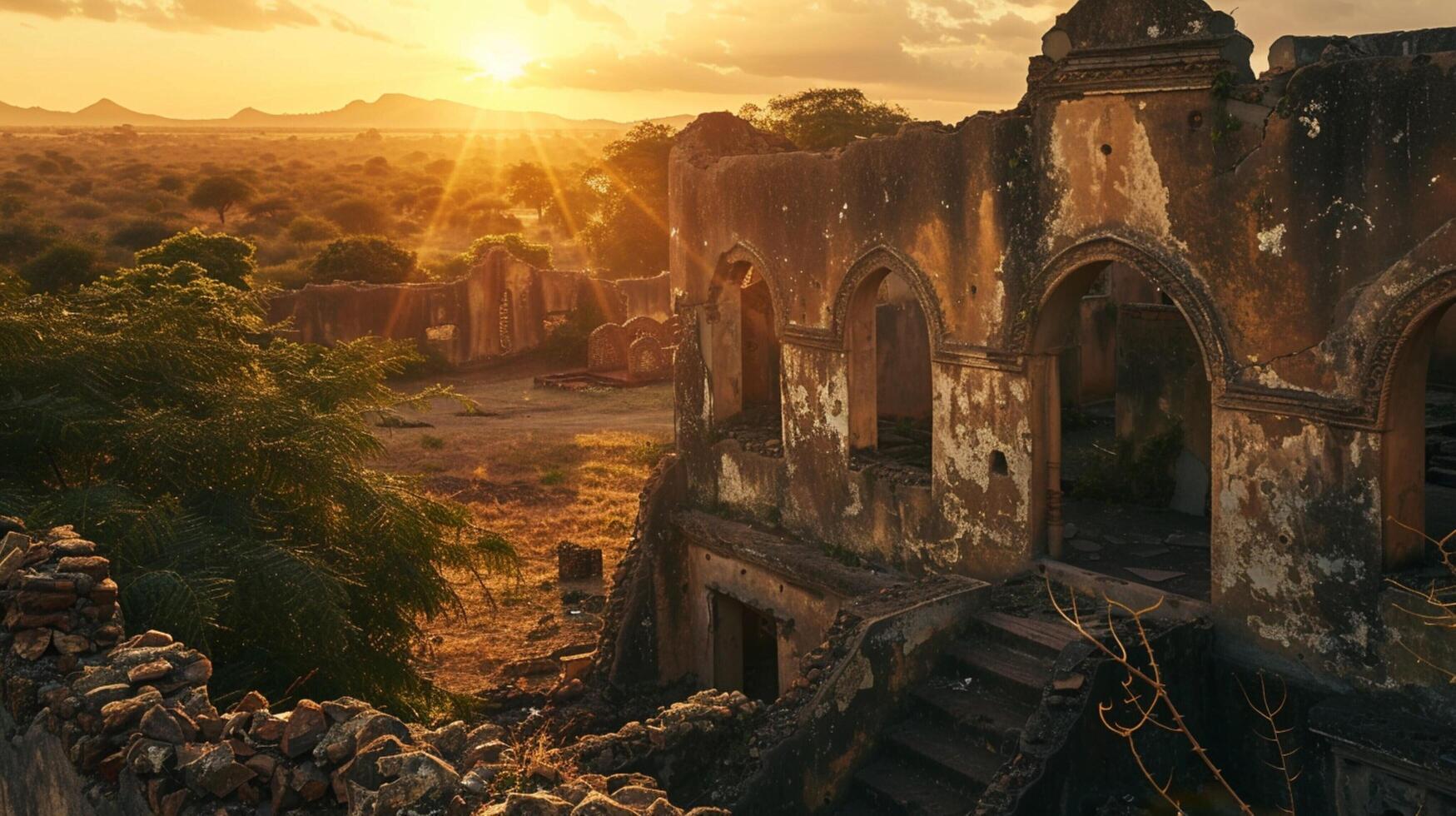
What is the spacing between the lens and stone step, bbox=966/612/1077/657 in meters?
8.75

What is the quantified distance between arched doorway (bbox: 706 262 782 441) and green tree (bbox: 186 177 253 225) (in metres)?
41.3

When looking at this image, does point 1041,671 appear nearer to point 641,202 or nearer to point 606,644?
point 606,644

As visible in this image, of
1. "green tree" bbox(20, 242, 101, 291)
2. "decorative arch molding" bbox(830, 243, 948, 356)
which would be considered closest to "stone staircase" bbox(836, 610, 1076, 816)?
"decorative arch molding" bbox(830, 243, 948, 356)

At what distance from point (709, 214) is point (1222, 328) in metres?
5.86

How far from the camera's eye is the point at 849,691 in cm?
880

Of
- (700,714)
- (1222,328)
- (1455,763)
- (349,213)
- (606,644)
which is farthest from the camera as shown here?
(349,213)

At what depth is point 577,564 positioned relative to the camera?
16109 millimetres

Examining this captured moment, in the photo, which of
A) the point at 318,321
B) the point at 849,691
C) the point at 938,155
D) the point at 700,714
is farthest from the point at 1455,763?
the point at 318,321

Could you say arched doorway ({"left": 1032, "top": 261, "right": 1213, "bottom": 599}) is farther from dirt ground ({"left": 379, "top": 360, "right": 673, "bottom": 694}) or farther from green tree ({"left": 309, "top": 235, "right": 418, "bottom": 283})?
green tree ({"left": 309, "top": 235, "right": 418, "bottom": 283})

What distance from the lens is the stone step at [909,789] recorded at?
834 cm

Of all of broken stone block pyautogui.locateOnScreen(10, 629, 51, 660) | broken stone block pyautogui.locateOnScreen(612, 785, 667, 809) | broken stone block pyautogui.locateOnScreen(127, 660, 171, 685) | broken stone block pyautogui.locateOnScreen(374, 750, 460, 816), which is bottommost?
broken stone block pyautogui.locateOnScreen(612, 785, 667, 809)

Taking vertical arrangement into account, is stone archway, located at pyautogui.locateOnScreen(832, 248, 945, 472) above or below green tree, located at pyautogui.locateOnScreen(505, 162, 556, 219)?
below

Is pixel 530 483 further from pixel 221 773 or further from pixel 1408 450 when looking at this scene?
pixel 221 773

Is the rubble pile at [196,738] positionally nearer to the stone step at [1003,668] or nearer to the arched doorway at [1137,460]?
the stone step at [1003,668]
